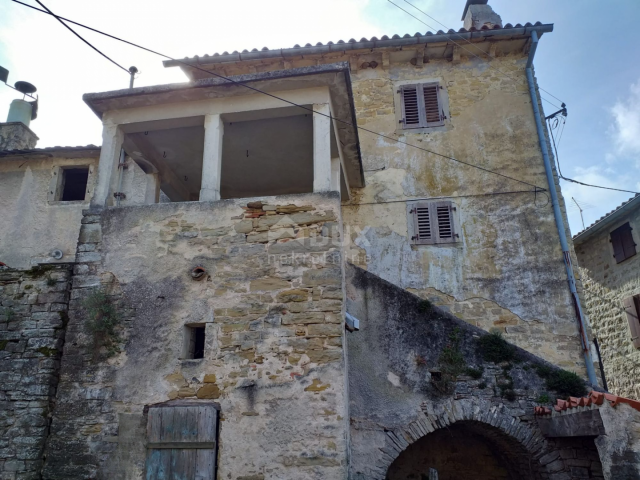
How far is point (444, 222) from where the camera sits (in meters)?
9.27

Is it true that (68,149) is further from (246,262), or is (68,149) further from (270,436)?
(270,436)

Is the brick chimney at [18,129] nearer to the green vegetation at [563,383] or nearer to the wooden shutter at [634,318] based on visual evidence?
the green vegetation at [563,383]

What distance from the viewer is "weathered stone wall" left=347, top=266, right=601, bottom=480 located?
245 inches

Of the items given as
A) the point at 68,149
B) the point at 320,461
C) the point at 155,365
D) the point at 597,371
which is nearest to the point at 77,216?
the point at 68,149

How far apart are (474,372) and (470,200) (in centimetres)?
378

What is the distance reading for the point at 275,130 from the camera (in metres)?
7.05

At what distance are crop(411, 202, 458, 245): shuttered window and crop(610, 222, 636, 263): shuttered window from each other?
4673 millimetres

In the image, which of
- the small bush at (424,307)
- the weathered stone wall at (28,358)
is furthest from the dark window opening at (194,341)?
the small bush at (424,307)

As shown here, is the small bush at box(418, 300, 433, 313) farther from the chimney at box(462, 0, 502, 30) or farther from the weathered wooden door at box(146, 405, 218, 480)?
the chimney at box(462, 0, 502, 30)

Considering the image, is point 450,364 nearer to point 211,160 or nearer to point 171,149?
point 211,160

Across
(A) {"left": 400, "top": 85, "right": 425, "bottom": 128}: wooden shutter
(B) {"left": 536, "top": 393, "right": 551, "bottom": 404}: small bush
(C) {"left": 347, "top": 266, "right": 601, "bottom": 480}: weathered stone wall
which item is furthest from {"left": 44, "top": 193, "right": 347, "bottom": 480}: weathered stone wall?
(A) {"left": 400, "top": 85, "right": 425, "bottom": 128}: wooden shutter

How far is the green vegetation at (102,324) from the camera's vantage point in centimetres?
554

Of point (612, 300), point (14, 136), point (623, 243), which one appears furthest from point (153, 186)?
point (612, 300)

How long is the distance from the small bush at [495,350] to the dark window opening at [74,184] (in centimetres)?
808
